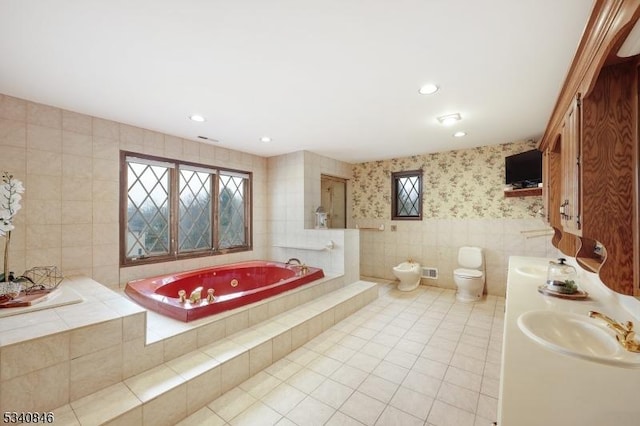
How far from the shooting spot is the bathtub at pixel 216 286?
88.4 inches

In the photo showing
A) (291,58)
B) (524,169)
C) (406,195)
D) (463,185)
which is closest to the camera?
(291,58)

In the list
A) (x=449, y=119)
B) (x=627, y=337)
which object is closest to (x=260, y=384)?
(x=627, y=337)

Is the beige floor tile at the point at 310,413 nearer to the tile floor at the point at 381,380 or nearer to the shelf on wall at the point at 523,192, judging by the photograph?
the tile floor at the point at 381,380

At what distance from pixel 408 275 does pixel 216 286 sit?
9.04 feet

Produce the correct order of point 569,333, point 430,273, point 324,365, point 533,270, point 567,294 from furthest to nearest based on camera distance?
point 430,273
point 533,270
point 324,365
point 567,294
point 569,333

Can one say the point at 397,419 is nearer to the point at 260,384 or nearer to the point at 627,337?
the point at 260,384

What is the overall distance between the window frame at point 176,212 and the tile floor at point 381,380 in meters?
1.94

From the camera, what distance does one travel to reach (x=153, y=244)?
10.4ft

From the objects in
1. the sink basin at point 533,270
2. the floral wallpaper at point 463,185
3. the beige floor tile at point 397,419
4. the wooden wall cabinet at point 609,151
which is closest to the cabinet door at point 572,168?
the wooden wall cabinet at point 609,151

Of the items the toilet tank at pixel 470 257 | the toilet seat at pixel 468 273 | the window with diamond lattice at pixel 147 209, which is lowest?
the toilet seat at pixel 468 273

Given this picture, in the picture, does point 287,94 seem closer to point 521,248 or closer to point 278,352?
point 278,352

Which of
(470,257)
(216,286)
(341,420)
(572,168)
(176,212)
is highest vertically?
(572,168)

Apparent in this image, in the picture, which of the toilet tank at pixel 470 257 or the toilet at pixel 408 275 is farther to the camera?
the toilet at pixel 408 275

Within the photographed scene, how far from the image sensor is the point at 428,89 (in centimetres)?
211
